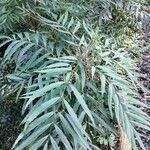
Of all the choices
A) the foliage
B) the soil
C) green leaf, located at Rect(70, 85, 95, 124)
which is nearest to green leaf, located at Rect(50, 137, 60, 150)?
the foliage

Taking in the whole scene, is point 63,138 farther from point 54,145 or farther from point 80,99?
point 80,99

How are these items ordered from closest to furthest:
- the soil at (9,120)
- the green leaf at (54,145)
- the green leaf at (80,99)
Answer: the green leaf at (54,145), the green leaf at (80,99), the soil at (9,120)

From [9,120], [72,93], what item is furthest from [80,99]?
[9,120]

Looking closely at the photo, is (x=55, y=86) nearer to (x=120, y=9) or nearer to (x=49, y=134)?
(x=49, y=134)

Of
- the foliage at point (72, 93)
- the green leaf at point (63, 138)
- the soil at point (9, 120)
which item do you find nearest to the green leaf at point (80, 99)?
the foliage at point (72, 93)

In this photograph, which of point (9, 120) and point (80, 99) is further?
point (9, 120)

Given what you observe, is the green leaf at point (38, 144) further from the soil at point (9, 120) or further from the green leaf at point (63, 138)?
the soil at point (9, 120)

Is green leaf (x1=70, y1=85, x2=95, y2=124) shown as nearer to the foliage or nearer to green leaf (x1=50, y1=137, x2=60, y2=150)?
the foliage

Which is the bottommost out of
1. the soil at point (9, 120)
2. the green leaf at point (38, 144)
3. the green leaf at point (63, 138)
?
the soil at point (9, 120)

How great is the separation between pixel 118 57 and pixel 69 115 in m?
0.65

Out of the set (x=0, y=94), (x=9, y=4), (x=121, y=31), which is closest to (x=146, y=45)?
(x=121, y=31)

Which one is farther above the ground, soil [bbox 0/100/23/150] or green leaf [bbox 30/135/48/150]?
green leaf [bbox 30/135/48/150]

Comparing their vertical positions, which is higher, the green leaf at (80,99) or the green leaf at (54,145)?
the green leaf at (80,99)

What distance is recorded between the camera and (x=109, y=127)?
81.5 inches
